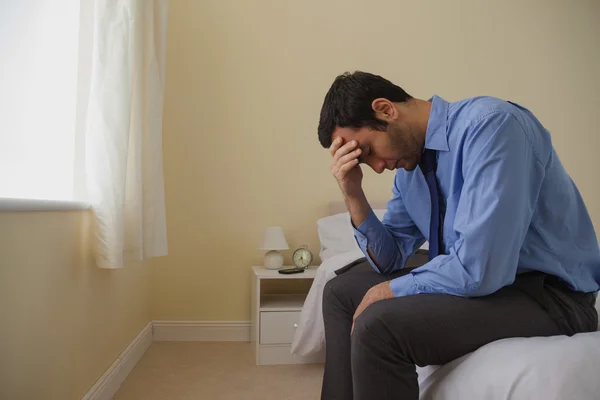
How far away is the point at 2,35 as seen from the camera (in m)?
1.43

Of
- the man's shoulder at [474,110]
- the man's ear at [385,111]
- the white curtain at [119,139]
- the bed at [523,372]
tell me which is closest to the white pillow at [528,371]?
the bed at [523,372]

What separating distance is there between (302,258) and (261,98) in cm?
105

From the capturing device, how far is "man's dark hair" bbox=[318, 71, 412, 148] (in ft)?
4.13

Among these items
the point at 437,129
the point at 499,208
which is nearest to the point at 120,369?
the point at 437,129

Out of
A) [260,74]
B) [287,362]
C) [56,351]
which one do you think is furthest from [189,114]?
[56,351]

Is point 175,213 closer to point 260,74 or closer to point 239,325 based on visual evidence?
point 239,325

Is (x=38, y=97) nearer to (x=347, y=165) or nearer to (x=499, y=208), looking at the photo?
(x=347, y=165)

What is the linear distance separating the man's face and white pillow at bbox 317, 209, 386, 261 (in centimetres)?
156

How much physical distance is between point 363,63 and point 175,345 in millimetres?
2133

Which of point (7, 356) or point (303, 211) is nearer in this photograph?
point (7, 356)

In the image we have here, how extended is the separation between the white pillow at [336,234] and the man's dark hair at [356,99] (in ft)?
5.33

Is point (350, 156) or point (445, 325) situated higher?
point (350, 156)

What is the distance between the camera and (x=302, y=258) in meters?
3.05

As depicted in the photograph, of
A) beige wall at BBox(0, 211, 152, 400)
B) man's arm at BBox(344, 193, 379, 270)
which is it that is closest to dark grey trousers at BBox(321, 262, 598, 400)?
man's arm at BBox(344, 193, 379, 270)
